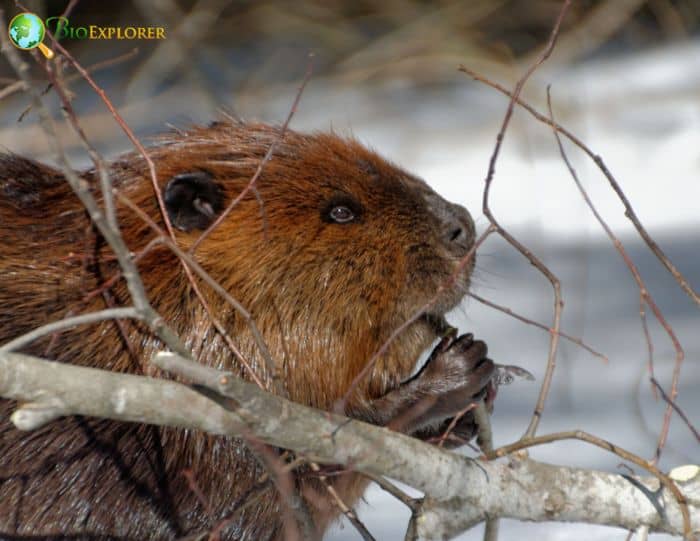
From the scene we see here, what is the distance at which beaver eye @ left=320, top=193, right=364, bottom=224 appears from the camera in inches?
99.0

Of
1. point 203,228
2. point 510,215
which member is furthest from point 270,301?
point 510,215

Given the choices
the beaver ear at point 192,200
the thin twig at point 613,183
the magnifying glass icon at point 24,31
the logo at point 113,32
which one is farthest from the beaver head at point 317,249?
the logo at point 113,32

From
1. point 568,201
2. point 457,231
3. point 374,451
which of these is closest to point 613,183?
point 457,231

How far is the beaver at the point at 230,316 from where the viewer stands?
2389 millimetres

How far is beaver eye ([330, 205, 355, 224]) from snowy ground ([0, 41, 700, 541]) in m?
1.04

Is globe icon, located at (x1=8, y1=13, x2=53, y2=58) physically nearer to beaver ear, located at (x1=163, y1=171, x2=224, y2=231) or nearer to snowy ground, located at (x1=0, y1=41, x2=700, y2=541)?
snowy ground, located at (x1=0, y1=41, x2=700, y2=541)

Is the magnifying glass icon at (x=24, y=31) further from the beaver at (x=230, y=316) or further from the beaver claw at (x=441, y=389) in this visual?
the beaver claw at (x=441, y=389)

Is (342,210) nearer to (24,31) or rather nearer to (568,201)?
(24,31)

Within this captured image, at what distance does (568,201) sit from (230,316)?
2.56m

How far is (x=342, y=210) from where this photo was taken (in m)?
2.53

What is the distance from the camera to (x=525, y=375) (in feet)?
8.71

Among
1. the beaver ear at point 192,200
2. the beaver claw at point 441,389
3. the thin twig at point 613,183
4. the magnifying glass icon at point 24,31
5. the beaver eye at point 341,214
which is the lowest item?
the beaver claw at point 441,389

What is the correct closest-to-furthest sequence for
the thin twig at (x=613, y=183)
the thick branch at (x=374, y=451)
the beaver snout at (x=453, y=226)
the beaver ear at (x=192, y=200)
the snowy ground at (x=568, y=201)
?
the thick branch at (x=374, y=451) → the thin twig at (x=613, y=183) → the beaver ear at (x=192, y=200) → the beaver snout at (x=453, y=226) → the snowy ground at (x=568, y=201)

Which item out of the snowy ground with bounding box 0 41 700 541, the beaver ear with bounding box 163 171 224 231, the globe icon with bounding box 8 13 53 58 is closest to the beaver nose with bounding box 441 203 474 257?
the beaver ear with bounding box 163 171 224 231
